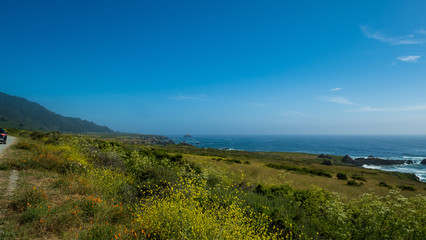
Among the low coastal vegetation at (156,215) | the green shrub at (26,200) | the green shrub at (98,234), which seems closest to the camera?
the green shrub at (98,234)

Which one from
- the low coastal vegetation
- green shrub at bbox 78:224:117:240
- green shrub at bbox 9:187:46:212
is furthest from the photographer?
green shrub at bbox 9:187:46:212

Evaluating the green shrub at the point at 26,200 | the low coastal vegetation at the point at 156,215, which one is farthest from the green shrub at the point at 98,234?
the green shrub at the point at 26,200

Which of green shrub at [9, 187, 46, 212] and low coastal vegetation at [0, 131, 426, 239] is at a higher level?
green shrub at [9, 187, 46, 212]

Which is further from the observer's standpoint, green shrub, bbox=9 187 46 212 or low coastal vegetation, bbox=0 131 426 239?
green shrub, bbox=9 187 46 212

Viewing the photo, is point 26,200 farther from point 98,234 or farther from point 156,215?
point 156,215

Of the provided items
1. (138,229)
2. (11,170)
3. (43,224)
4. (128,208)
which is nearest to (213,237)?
(138,229)

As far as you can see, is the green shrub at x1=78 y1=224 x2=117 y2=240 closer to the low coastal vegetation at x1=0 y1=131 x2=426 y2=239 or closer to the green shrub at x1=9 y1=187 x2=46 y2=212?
the low coastal vegetation at x1=0 y1=131 x2=426 y2=239

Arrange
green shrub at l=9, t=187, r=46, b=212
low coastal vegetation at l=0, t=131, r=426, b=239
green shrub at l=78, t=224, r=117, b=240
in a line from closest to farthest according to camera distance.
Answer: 1. green shrub at l=78, t=224, r=117, b=240
2. low coastal vegetation at l=0, t=131, r=426, b=239
3. green shrub at l=9, t=187, r=46, b=212

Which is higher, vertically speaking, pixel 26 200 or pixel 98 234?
pixel 26 200

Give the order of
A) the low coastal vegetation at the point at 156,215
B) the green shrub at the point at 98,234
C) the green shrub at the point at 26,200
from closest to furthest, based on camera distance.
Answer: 1. the green shrub at the point at 98,234
2. the low coastal vegetation at the point at 156,215
3. the green shrub at the point at 26,200

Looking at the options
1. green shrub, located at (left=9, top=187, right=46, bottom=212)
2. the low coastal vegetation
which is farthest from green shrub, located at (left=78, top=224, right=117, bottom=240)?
green shrub, located at (left=9, top=187, right=46, bottom=212)

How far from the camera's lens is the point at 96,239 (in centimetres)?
428

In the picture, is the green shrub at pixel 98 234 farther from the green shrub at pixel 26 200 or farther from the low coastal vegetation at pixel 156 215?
the green shrub at pixel 26 200

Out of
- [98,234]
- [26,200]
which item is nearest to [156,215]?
[98,234]
